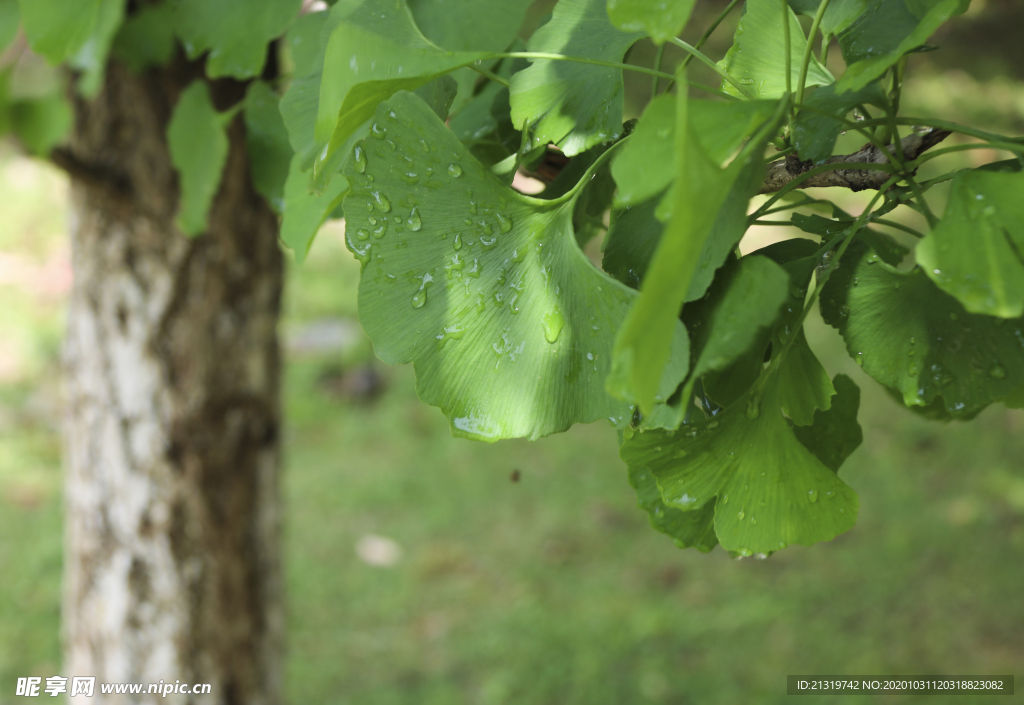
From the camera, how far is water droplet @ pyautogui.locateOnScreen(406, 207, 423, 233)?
378 mm

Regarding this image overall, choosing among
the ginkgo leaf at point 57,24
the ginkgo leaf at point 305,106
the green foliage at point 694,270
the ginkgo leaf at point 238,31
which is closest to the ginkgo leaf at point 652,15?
the green foliage at point 694,270

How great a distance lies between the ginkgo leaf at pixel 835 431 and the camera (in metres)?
0.45

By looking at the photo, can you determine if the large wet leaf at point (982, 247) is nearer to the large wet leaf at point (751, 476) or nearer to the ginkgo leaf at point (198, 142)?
the large wet leaf at point (751, 476)

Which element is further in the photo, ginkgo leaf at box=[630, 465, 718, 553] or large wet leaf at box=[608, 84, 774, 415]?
ginkgo leaf at box=[630, 465, 718, 553]

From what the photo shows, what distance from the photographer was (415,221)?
1.24 ft

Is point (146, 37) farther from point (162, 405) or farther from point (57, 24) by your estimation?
point (162, 405)

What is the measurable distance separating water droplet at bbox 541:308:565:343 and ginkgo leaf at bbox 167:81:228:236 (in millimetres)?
555

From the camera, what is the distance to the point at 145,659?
3.91 ft

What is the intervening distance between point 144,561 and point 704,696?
1363 mm

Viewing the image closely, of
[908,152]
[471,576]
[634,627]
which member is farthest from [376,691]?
[908,152]

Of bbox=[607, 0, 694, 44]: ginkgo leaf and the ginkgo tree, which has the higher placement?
bbox=[607, 0, 694, 44]: ginkgo leaf

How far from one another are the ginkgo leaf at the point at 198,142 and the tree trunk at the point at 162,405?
0.81 feet

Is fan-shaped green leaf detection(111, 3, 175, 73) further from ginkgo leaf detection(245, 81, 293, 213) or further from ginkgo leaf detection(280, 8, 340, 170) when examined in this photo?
ginkgo leaf detection(280, 8, 340, 170)

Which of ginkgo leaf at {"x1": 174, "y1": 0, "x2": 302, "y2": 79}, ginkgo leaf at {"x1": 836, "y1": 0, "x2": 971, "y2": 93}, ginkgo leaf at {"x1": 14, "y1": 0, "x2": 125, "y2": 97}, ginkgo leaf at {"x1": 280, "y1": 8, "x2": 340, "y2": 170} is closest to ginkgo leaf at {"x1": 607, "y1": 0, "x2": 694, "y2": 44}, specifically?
ginkgo leaf at {"x1": 836, "y1": 0, "x2": 971, "y2": 93}
